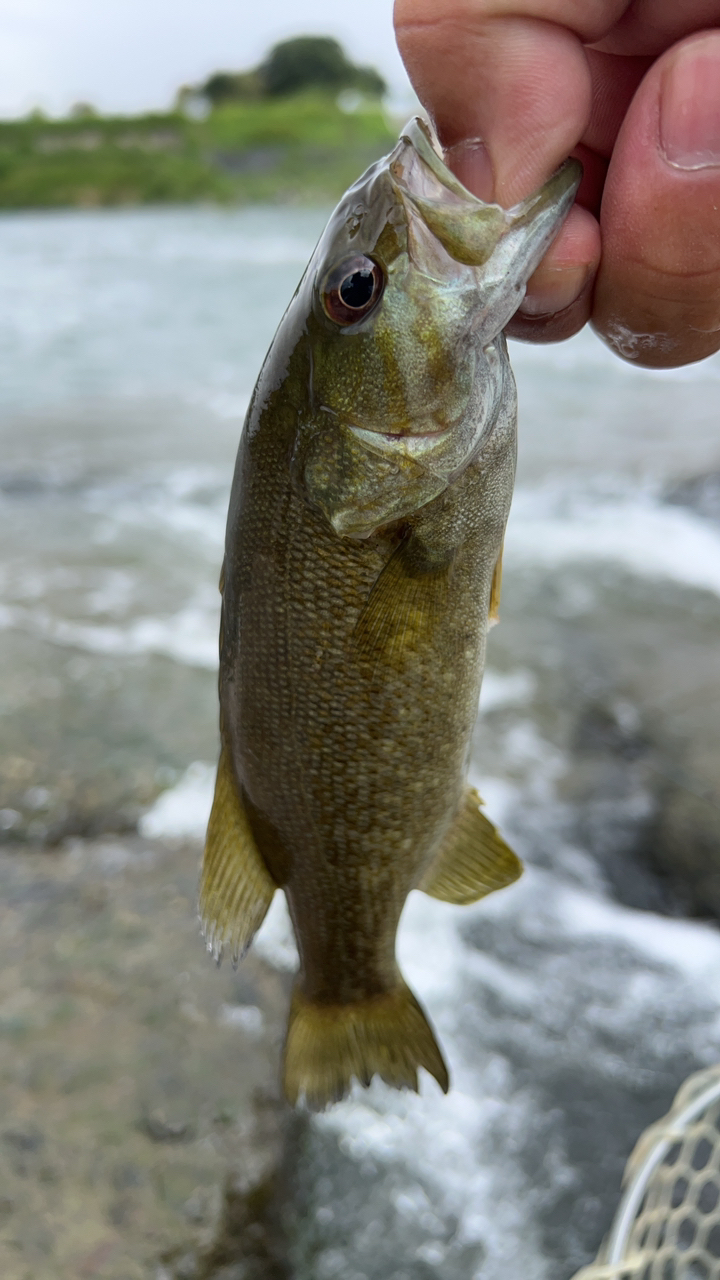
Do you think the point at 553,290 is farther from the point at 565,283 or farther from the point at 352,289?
the point at 352,289

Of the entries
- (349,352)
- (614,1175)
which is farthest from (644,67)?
(614,1175)

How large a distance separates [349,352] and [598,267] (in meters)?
0.45

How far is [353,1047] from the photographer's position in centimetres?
202

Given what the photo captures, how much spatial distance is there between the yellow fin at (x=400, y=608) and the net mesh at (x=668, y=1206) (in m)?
1.38

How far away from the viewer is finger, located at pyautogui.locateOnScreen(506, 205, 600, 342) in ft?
4.95

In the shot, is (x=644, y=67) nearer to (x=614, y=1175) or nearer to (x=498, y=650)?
(x=614, y=1175)

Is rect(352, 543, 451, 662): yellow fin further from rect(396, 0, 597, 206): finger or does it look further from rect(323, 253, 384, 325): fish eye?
rect(396, 0, 597, 206): finger

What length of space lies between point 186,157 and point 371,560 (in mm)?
62120

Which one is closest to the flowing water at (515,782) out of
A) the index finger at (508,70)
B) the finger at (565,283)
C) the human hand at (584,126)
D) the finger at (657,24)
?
the finger at (565,283)

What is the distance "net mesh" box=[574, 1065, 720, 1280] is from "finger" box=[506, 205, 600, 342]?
5.92 feet

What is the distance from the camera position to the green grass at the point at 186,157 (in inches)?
2080

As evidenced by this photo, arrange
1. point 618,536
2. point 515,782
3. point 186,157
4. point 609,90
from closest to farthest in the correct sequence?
point 609,90, point 515,782, point 618,536, point 186,157

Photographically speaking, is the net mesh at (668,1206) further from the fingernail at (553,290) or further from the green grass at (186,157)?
the green grass at (186,157)

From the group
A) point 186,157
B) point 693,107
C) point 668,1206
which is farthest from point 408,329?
point 186,157
